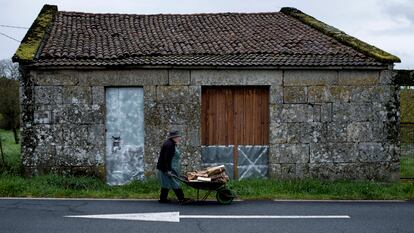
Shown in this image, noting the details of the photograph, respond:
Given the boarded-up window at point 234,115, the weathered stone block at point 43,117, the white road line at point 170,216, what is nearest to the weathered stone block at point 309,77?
the boarded-up window at point 234,115

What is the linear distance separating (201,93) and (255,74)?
5.35ft

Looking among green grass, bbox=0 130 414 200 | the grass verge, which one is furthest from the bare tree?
the grass verge

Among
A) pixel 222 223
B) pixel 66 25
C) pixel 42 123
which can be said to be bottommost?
pixel 222 223

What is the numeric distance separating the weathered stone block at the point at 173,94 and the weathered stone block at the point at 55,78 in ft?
7.99

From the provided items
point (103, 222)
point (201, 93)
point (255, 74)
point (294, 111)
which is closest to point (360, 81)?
point (294, 111)

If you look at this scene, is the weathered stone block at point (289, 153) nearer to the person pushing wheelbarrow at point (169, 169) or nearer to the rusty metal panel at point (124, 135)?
the rusty metal panel at point (124, 135)

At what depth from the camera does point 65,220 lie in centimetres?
982

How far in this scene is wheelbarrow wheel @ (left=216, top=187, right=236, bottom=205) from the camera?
11867mm

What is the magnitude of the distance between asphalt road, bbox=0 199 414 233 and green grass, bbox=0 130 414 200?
0.69 metres

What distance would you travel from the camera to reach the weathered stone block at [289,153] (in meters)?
15.3

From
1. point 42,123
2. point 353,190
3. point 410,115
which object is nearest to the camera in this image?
point 353,190

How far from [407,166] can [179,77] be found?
8626 mm

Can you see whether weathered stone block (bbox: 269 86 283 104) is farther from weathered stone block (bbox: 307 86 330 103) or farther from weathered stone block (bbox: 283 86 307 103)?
weathered stone block (bbox: 307 86 330 103)

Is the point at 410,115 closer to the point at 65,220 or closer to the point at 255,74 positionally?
the point at 255,74
